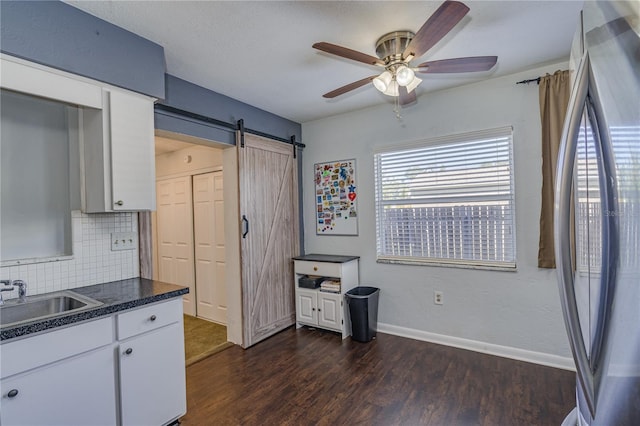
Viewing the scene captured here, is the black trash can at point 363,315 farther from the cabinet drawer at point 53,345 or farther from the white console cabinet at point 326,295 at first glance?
the cabinet drawer at point 53,345

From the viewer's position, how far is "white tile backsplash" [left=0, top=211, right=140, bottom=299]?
1.81 m

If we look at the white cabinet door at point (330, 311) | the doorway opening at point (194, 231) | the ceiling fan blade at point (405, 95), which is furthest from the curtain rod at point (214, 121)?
the white cabinet door at point (330, 311)

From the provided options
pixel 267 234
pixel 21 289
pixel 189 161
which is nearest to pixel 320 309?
pixel 267 234

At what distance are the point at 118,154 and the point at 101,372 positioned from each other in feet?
4.08

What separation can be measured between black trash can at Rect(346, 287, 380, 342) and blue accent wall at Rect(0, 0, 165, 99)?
8.04 feet

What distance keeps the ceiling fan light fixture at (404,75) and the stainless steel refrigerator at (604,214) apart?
111cm

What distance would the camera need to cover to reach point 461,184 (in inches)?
115

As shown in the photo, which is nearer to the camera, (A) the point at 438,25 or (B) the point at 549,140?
(A) the point at 438,25

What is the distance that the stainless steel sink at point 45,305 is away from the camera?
1552 mm

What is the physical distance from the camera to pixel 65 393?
56.6 inches

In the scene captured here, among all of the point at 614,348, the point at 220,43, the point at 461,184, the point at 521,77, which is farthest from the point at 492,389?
the point at 220,43

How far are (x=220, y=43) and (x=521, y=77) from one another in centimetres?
247

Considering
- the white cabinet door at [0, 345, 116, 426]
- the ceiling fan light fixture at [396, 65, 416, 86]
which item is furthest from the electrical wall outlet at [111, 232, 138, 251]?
the ceiling fan light fixture at [396, 65, 416, 86]

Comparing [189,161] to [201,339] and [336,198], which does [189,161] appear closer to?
Answer: [336,198]
